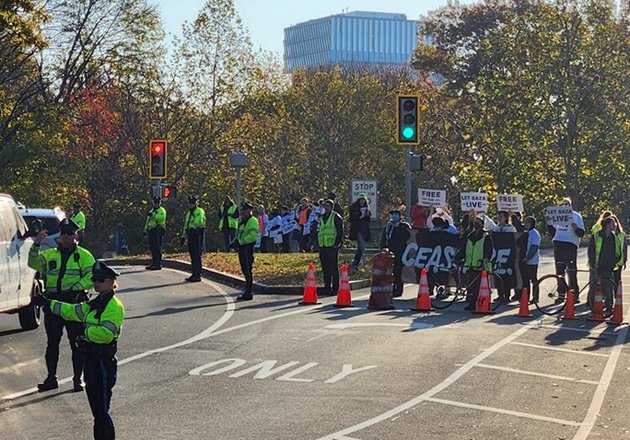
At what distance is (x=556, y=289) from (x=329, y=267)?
4.13 meters

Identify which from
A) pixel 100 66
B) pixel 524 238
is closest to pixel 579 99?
pixel 100 66

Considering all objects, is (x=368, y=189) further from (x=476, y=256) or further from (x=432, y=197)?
(x=476, y=256)

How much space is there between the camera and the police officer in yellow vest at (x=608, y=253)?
66.6 feet

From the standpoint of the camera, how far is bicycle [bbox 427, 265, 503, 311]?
71.1 ft

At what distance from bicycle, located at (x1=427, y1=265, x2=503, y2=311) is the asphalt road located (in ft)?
3.24

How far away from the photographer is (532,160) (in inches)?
1907

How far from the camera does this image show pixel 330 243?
23.0 meters

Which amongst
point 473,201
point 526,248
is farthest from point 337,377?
point 473,201

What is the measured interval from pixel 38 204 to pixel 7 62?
20.8 ft

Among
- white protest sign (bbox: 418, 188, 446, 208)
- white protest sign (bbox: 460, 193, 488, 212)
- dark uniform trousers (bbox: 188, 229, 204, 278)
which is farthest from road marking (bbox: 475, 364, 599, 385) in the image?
dark uniform trousers (bbox: 188, 229, 204, 278)

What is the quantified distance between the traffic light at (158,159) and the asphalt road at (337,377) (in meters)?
12.9

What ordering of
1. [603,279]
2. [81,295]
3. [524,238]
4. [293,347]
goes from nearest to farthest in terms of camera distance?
1. [81,295]
2. [293,347]
3. [603,279]
4. [524,238]

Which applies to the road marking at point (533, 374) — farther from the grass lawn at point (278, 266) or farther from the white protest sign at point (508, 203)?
the white protest sign at point (508, 203)

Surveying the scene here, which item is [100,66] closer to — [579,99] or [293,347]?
[579,99]
